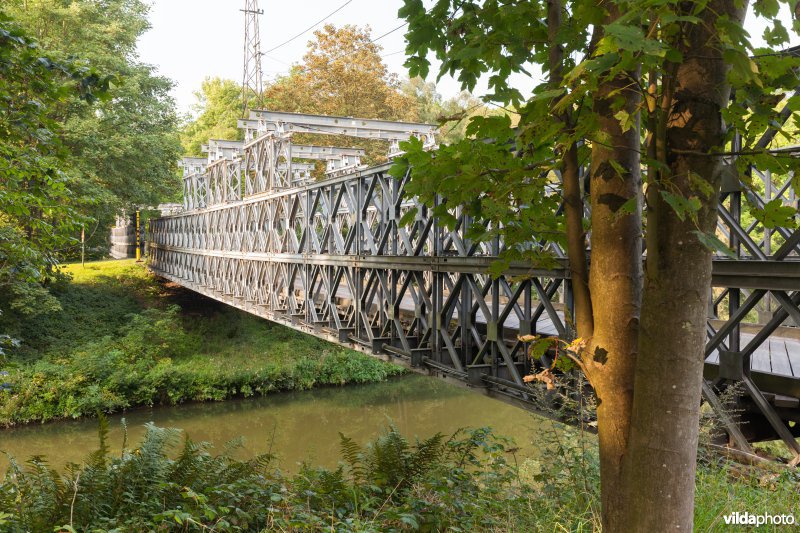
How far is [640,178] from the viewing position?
237 cm

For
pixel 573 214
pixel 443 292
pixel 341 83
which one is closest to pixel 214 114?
pixel 341 83

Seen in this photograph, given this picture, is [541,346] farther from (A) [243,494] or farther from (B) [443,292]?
(B) [443,292]

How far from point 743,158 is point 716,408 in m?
2.51

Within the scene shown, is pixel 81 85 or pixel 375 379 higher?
pixel 81 85

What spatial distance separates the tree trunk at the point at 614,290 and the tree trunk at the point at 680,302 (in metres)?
0.20

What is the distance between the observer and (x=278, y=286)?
46.0 ft

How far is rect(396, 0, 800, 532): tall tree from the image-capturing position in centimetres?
196

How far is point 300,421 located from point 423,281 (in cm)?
1181

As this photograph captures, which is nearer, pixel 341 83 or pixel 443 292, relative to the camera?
pixel 443 292

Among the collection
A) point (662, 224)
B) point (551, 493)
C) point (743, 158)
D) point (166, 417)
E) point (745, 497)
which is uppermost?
point (743, 158)

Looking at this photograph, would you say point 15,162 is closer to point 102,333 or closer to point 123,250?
point 102,333

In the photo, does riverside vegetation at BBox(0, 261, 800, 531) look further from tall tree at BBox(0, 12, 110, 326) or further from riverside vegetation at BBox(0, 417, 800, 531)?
tall tree at BBox(0, 12, 110, 326)

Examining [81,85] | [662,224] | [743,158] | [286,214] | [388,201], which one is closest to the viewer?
[662,224]

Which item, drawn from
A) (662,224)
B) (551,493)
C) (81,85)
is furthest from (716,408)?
(81,85)
